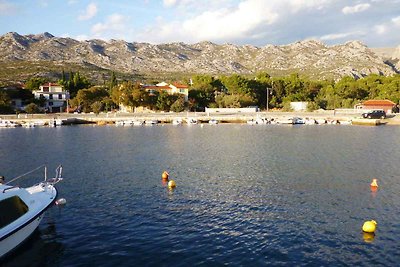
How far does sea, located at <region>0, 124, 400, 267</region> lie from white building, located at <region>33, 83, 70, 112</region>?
86.9 metres

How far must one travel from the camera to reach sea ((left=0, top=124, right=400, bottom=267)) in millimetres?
21734

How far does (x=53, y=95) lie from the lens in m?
142

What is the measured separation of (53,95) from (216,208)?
127254 millimetres

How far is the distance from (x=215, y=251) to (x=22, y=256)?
37.2ft

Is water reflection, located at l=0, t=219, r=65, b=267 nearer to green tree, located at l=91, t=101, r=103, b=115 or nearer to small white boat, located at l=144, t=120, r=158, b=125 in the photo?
small white boat, located at l=144, t=120, r=158, b=125

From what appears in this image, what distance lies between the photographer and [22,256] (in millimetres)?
21406

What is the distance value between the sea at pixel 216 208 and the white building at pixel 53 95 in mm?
86922

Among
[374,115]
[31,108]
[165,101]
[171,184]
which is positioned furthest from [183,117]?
[171,184]

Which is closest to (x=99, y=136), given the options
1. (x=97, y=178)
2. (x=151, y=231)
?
(x=97, y=178)

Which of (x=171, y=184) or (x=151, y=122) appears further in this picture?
(x=151, y=122)

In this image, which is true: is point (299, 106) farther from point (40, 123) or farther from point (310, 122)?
point (40, 123)

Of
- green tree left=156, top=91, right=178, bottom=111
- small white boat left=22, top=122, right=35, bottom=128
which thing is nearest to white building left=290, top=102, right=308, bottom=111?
green tree left=156, top=91, right=178, bottom=111

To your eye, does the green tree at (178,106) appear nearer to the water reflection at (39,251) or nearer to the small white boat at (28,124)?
the small white boat at (28,124)

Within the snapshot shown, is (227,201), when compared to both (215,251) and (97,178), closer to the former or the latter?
(215,251)
